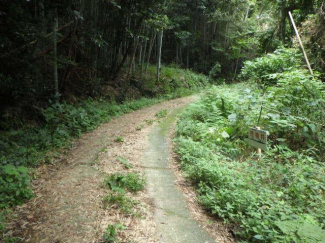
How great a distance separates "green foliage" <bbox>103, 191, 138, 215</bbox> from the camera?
329 cm

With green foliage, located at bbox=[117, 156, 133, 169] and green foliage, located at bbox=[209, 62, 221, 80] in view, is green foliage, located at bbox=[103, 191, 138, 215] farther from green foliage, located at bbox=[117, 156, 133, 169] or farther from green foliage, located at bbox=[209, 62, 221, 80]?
green foliage, located at bbox=[209, 62, 221, 80]

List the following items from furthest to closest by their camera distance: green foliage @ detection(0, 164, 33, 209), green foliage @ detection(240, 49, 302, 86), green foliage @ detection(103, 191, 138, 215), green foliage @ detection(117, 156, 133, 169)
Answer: green foliage @ detection(240, 49, 302, 86) → green foliage @ detection(117, 156, 133, 169) → green foliage @ detection(0, 164, 33, 209) → green foliage @ detection(103, 191, 138, 215)

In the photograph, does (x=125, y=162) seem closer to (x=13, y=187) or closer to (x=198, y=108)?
(x=13, y=187)

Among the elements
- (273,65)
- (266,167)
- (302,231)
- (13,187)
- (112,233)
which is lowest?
(13,187)

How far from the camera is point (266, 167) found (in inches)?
173

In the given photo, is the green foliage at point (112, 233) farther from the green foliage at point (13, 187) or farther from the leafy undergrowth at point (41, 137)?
the green foliage at point (13, 187)

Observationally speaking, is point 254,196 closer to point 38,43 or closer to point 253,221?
point 253,221

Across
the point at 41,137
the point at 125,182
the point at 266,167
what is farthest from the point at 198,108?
the point at 41,137

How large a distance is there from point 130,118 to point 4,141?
4396 mm

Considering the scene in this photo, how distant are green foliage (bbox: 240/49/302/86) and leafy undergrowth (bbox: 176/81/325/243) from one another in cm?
192

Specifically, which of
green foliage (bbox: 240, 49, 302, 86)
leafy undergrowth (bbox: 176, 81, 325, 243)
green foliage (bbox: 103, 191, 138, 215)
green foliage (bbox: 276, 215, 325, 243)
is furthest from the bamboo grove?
green foliage (bbox: 276, 215, 325, 243)

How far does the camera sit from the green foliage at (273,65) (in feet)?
25.4

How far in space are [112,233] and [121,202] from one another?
660 mm

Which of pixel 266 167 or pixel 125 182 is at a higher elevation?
pixel 266 167
